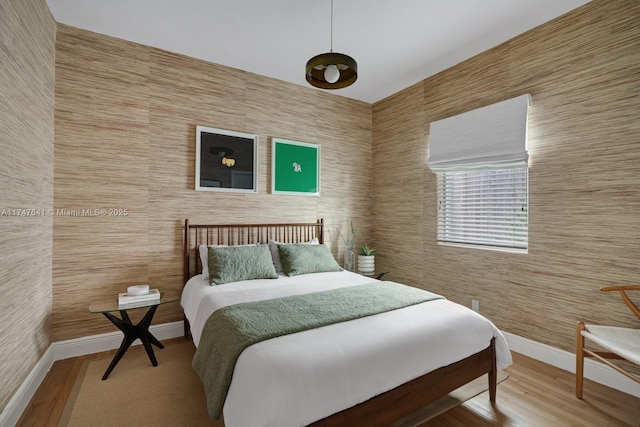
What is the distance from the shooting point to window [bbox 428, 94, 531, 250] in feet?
9.16

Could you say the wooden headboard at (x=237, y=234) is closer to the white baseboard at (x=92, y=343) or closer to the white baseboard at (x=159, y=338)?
the white baseboard at (x=92, y=343)

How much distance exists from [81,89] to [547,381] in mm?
4603

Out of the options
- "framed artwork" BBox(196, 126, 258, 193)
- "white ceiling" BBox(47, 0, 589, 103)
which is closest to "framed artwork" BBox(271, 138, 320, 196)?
"framed artwork" BBox(196, 126, 258, 193)

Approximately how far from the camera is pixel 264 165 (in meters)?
3.64

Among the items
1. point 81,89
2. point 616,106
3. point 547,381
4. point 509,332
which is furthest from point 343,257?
point 81,89

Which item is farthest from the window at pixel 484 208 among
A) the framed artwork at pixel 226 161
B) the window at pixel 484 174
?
the framed artwork at pixel 226 161

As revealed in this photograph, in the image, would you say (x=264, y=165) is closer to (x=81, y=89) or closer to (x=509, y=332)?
(x=81, y=89)

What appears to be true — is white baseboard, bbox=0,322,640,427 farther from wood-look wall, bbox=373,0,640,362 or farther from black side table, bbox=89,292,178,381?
black side table, bbox=89,292,178,381

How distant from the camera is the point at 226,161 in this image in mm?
3377

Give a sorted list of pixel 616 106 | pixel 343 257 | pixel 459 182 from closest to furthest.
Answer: pixel 616 106 → pixel 459 182 → pixel 343 257

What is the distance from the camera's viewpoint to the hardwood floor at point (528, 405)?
1880mm

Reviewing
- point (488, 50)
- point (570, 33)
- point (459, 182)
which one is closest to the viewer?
point (570, 33)

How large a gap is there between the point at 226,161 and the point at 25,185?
1.67m

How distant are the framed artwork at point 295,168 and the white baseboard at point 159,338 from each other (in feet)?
6.39
